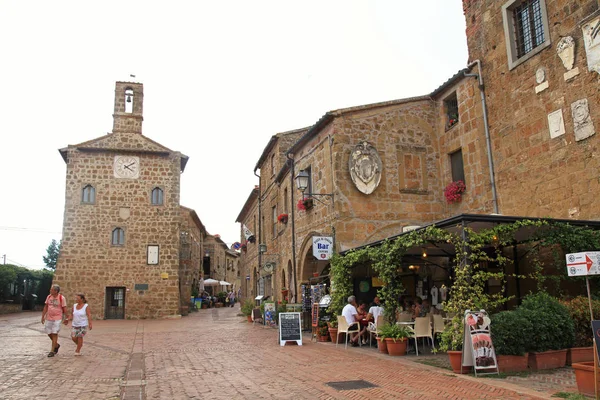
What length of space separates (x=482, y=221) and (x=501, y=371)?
2.54 meters

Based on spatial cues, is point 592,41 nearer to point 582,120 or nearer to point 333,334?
point 582,120

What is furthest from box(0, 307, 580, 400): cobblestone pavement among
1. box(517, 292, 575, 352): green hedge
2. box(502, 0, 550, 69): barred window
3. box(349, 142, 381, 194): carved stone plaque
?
box(502, 0, 550, 69): barred window

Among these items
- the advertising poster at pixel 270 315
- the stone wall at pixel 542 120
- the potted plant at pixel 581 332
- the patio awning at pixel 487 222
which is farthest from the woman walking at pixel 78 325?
the stone wall at pixel 542 120

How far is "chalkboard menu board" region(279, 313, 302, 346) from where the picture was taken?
508 inches

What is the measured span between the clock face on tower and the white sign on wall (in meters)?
17.7

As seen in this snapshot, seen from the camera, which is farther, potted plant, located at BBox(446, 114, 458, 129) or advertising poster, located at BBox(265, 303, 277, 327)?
advertising poster, located at BBox(265, 303, 277, 327)

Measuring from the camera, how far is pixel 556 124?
1155 centimetres

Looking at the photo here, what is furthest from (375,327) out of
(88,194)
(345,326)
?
(88,194)

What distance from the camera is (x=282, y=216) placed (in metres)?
20.5

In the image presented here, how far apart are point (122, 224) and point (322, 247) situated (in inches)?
688

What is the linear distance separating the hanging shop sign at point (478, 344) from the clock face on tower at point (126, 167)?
24.3 metres

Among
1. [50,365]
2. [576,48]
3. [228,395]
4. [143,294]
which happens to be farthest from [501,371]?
[143,294]

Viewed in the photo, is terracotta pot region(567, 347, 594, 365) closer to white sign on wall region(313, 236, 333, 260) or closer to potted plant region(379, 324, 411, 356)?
potted plant region(379, 324, 411, 356)

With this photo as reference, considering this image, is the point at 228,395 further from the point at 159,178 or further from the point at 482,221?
the point at 159,178
